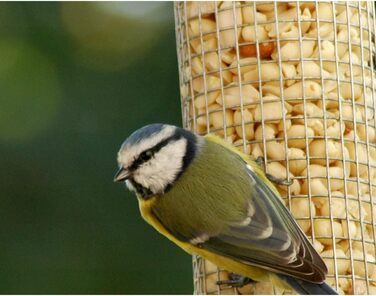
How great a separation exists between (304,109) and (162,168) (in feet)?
2.01

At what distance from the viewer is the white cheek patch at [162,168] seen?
4.87 metres

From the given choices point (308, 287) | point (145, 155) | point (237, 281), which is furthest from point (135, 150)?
point (308, 287)

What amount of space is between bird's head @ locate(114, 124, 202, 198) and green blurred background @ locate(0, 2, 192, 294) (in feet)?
7.33

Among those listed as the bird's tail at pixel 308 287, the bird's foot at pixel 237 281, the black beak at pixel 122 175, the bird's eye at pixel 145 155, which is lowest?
the bird's tail at pixel 308 287

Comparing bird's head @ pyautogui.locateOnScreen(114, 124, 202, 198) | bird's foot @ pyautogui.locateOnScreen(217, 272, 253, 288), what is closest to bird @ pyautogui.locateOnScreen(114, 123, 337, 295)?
bird's head @ pyautogui.locateOnScreen(114, 124, 202, 198)

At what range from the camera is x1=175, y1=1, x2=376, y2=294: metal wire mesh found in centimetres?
503

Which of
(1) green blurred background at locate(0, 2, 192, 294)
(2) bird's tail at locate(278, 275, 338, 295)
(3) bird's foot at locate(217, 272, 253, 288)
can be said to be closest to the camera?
(2) bird's tail at locate(278, 275, 338, 295)

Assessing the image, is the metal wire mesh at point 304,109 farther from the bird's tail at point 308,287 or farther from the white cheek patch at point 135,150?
the white cheek patch at point 135,150

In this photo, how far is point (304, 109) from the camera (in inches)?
200

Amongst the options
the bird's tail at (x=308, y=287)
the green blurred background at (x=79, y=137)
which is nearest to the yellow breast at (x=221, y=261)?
the bird's tail at (x=308, y=287)

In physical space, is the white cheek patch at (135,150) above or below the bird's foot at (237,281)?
above

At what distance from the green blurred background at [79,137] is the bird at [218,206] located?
2.23 m

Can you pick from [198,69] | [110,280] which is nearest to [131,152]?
[198,69]

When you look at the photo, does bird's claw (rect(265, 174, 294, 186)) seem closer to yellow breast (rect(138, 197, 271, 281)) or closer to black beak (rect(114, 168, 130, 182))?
yellow breast (rect(138, 197, 271, 281))
